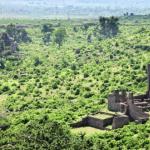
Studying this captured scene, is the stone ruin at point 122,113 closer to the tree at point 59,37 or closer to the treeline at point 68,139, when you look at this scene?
the treeline at point 68,139

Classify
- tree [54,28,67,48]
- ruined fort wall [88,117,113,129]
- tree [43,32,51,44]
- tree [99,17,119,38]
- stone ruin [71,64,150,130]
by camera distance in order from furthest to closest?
1. tree [43,32,51,44]
2. tree [54,28,67,48]
3. tree [99,17,119,38]
4. ruined fort wall [88,117,113,129]
5. stone ruin [71,64,150,130]

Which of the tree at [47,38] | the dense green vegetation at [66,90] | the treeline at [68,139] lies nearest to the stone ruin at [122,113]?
the dense green vegetation at [66,90]

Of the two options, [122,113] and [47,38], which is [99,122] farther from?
[47,38]

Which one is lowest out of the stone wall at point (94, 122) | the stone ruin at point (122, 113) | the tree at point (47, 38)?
the stone wall at point (94, 122)

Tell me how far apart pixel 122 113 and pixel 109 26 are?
10523 cm

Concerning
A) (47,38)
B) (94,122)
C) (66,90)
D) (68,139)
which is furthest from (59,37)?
(68,139)

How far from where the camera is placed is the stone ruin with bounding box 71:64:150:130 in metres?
61.2

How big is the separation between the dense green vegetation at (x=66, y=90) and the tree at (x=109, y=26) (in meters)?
18.0

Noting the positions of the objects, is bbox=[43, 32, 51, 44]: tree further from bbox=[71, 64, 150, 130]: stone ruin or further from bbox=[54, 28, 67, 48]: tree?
bbox=[71, 64, 150, 130]: stone ruin

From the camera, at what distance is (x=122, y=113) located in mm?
64188

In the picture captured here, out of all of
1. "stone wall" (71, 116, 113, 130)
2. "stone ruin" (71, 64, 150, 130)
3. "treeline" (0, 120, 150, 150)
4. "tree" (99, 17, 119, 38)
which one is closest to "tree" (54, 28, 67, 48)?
"tree" (99, 17, 119, 38)

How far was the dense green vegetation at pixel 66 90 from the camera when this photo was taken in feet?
175

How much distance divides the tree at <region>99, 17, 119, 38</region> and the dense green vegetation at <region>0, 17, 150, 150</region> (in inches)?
707

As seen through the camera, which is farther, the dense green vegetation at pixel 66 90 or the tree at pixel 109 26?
the tree at pixel 109 26
